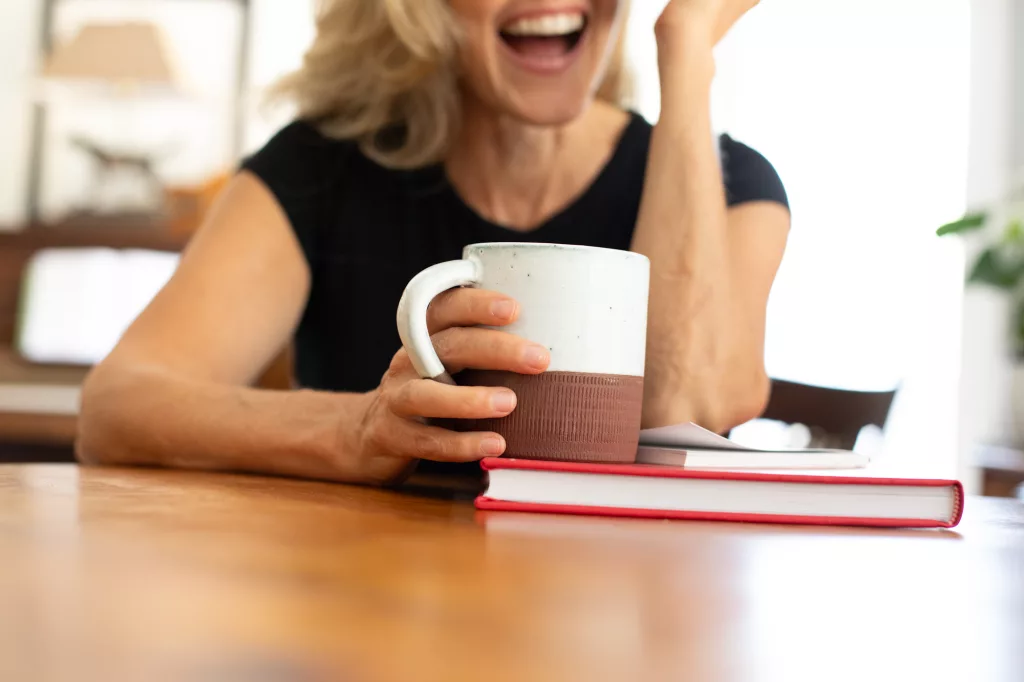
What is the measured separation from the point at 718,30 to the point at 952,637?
30.2 inches

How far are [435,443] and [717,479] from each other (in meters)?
0.16

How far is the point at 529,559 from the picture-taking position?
1.28ft

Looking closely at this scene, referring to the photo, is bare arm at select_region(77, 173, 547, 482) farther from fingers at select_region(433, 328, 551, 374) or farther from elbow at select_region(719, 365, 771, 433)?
elbow at select_region(719, 365, 771, 433)

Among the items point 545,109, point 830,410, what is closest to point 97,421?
point 545,109

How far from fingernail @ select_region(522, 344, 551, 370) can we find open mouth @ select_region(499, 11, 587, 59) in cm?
64

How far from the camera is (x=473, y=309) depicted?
0.54 meters

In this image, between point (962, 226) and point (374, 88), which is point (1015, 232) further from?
point (374, 88)

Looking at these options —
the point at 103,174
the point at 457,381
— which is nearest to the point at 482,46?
the point at 457,381

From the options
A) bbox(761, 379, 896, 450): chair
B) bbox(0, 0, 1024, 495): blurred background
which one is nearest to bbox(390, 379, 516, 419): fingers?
bbox(761, 379, 896, 450): chair

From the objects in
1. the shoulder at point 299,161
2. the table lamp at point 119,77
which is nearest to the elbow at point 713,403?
the shoulder at point 299,161

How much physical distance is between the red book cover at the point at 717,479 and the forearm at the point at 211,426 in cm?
17

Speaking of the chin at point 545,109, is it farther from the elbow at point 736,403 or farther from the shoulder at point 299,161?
the elbow at point 736,403

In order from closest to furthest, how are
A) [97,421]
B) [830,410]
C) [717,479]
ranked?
[717,479], [97,421], [830,410]

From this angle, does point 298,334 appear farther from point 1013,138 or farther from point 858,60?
point 1013,138
